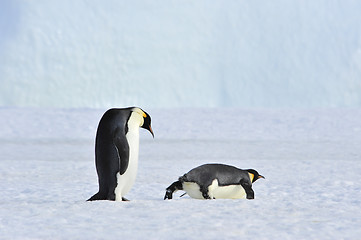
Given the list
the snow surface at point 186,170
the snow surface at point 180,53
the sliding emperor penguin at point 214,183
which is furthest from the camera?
the snow surface at point 180,53

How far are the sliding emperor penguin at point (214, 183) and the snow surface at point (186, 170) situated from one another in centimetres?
13

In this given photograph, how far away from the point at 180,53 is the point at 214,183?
768 centimetres

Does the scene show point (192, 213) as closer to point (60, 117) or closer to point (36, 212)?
point (36, 212)

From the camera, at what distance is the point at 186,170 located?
522cm

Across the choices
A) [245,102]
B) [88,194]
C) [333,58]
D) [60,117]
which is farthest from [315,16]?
[88,194]

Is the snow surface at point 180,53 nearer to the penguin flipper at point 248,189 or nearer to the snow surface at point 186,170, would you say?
the snow surface at point 186,170

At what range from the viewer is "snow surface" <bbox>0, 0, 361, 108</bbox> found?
10336mm

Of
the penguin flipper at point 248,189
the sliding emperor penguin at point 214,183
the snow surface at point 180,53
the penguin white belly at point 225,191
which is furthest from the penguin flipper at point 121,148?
the snow surface at point 180,53

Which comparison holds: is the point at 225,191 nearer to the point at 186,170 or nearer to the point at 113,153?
the point at 113,153

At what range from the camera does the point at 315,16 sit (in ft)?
37.3

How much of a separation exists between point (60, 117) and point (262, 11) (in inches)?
176

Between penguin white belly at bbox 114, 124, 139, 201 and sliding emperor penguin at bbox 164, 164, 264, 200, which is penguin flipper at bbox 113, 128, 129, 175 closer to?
penguin white belly at bbox 114, 124, 139, 201

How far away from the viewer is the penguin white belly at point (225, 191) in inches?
131

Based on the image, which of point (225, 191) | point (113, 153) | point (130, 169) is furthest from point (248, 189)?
point (113, 153)
